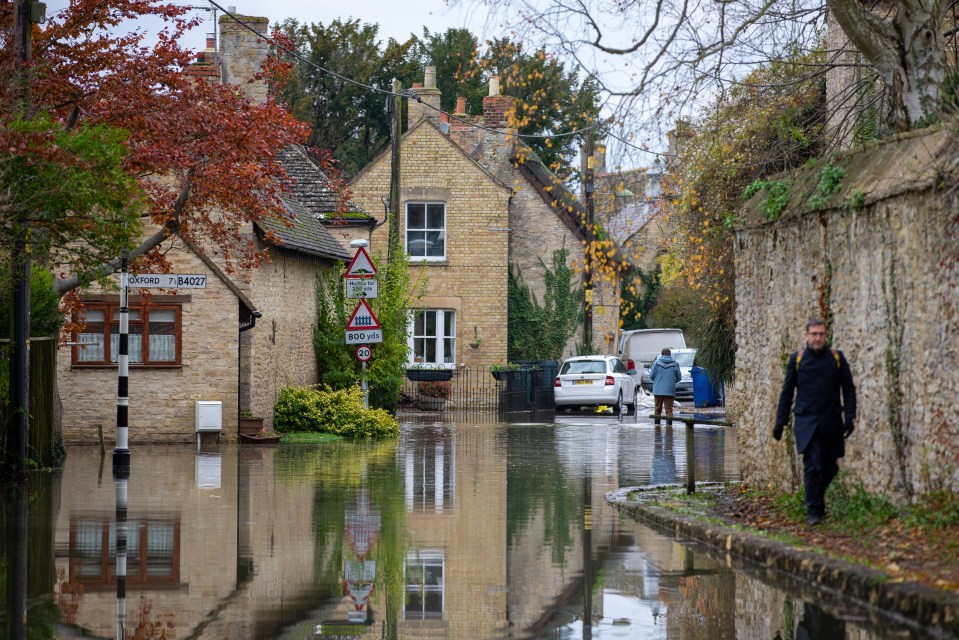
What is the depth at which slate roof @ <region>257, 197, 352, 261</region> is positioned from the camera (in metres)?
28.1

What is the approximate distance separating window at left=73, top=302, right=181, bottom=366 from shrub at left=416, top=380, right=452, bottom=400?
1656 cm

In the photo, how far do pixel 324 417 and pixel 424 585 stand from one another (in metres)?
18.6

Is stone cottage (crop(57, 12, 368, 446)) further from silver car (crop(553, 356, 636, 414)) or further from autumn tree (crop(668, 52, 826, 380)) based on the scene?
silver car (crop(553, 356, 636, 414))

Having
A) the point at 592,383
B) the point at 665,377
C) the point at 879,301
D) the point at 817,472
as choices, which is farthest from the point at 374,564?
the point at 592,383

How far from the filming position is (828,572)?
9617 millimetres

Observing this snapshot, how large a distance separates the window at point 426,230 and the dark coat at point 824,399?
3283 cm

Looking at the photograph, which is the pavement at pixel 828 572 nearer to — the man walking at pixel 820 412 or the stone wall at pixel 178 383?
the man walking at pixel 820 412

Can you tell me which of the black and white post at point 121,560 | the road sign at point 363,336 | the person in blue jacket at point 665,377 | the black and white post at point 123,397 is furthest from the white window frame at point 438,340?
the black and white post at point 121,560

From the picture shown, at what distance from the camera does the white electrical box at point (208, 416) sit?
2531 cm

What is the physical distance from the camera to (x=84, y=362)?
84.1 feet

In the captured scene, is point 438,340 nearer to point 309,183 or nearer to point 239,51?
point 309,183

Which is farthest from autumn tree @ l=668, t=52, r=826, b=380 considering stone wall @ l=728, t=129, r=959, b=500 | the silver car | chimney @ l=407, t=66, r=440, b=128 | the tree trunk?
chimney @ l=407, t=66, r=440, b=128

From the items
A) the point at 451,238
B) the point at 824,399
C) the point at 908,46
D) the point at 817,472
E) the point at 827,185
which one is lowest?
the point at 817,472

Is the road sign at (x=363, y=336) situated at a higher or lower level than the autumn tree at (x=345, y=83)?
lower
